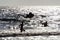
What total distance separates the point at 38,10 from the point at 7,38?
51 cm

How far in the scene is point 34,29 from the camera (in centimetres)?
113

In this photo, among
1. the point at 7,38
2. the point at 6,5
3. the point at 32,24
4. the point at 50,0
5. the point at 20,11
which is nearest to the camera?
the point at 7,38

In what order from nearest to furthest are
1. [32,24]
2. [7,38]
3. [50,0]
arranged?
1. [7,38]
2. [32,24]
3. [50,0]

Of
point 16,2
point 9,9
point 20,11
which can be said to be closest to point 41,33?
point 20,11

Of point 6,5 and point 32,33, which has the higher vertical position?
point 6,5

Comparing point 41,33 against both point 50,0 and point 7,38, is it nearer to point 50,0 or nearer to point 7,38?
point 7,38

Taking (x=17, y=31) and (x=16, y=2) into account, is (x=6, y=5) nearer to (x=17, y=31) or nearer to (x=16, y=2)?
(x=16, y=2)

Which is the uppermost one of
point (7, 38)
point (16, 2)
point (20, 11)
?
point (16, 2)

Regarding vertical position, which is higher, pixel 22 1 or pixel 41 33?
pixel 22 1

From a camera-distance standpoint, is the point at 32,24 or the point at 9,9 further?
the point at 9,9

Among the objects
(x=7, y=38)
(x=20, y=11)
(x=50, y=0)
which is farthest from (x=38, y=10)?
(x=7, y=38)

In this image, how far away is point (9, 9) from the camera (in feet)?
4.32

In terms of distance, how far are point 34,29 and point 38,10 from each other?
296 millimetres

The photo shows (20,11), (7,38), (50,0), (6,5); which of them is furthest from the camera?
(50,0)
